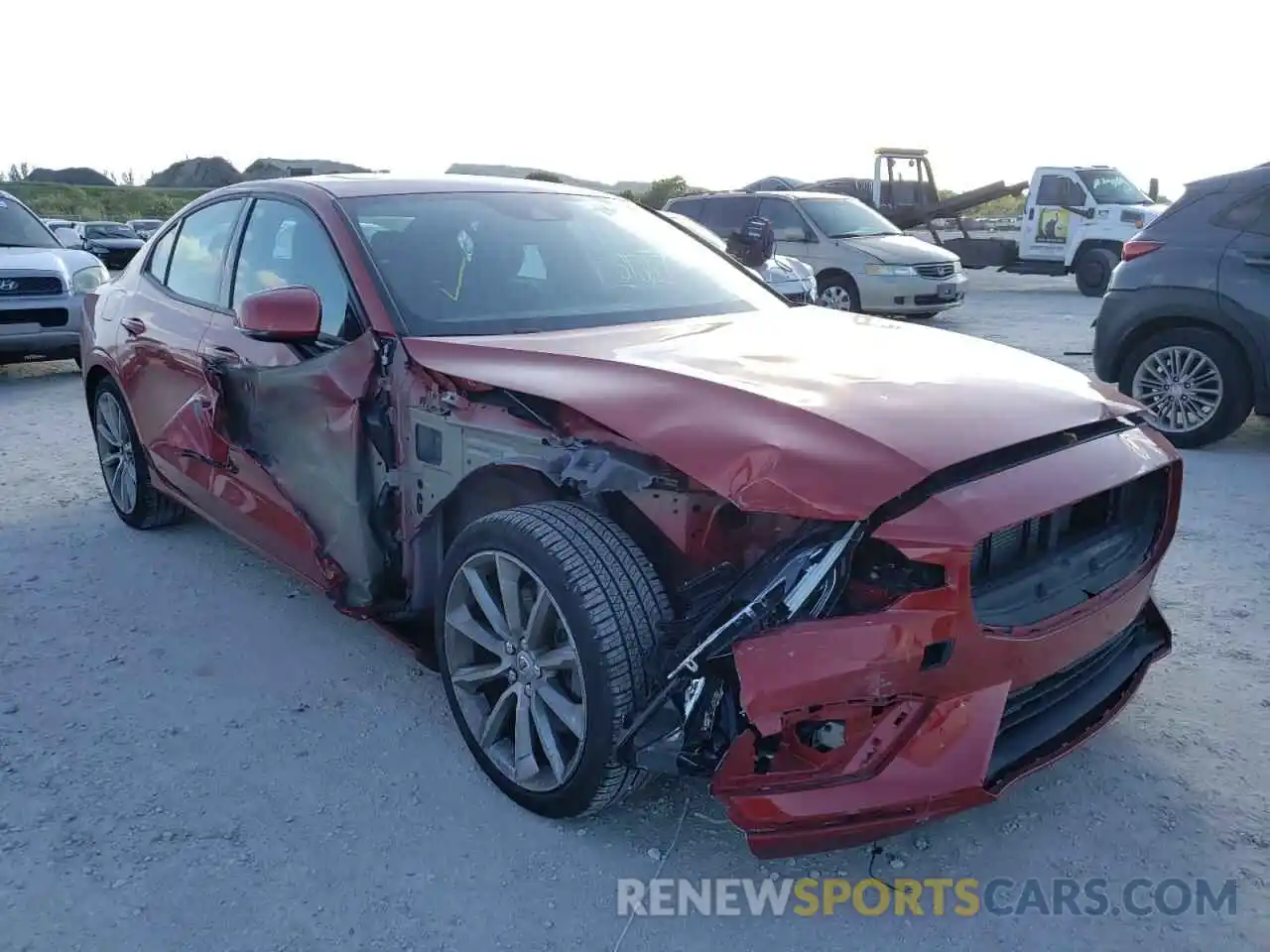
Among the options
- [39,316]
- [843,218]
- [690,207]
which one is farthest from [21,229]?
[843,218]

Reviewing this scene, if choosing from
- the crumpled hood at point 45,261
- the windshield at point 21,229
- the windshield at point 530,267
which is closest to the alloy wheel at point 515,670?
the windshield at point 530,267

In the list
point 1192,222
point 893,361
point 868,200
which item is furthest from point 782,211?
point 893,361

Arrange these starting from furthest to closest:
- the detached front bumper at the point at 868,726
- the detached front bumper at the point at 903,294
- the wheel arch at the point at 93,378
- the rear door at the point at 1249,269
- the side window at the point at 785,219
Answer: the side window at the point at 785,219
the detached front bumper at the point at 903,294
the rear door at the point at 1249,269
the wheel arch at the point at 93,378
the detached front bumper at the point at 868,726

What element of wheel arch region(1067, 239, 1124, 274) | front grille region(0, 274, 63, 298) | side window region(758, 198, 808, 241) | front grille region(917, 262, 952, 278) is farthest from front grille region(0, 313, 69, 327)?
wheel arch region(1067, 239, 1124, 274)

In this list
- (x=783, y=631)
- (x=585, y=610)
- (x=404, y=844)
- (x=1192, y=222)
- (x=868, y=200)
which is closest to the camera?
(x=783, y=631)

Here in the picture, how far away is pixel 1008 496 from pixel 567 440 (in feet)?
3.69

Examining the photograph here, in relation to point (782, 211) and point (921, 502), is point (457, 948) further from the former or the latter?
point (782, 211)

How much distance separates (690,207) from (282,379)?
40.0ft

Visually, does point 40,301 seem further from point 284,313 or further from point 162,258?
point 284,313

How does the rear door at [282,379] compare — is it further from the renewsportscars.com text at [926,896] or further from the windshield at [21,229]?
the windshield at [21,229]

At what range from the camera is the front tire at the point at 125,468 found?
5102 millimetres

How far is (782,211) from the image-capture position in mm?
13891

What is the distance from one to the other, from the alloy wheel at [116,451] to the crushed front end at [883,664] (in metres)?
3.63

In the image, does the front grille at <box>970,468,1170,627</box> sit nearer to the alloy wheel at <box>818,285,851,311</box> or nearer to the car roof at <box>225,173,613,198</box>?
the car roof at <box>225,173,613,198</box>
